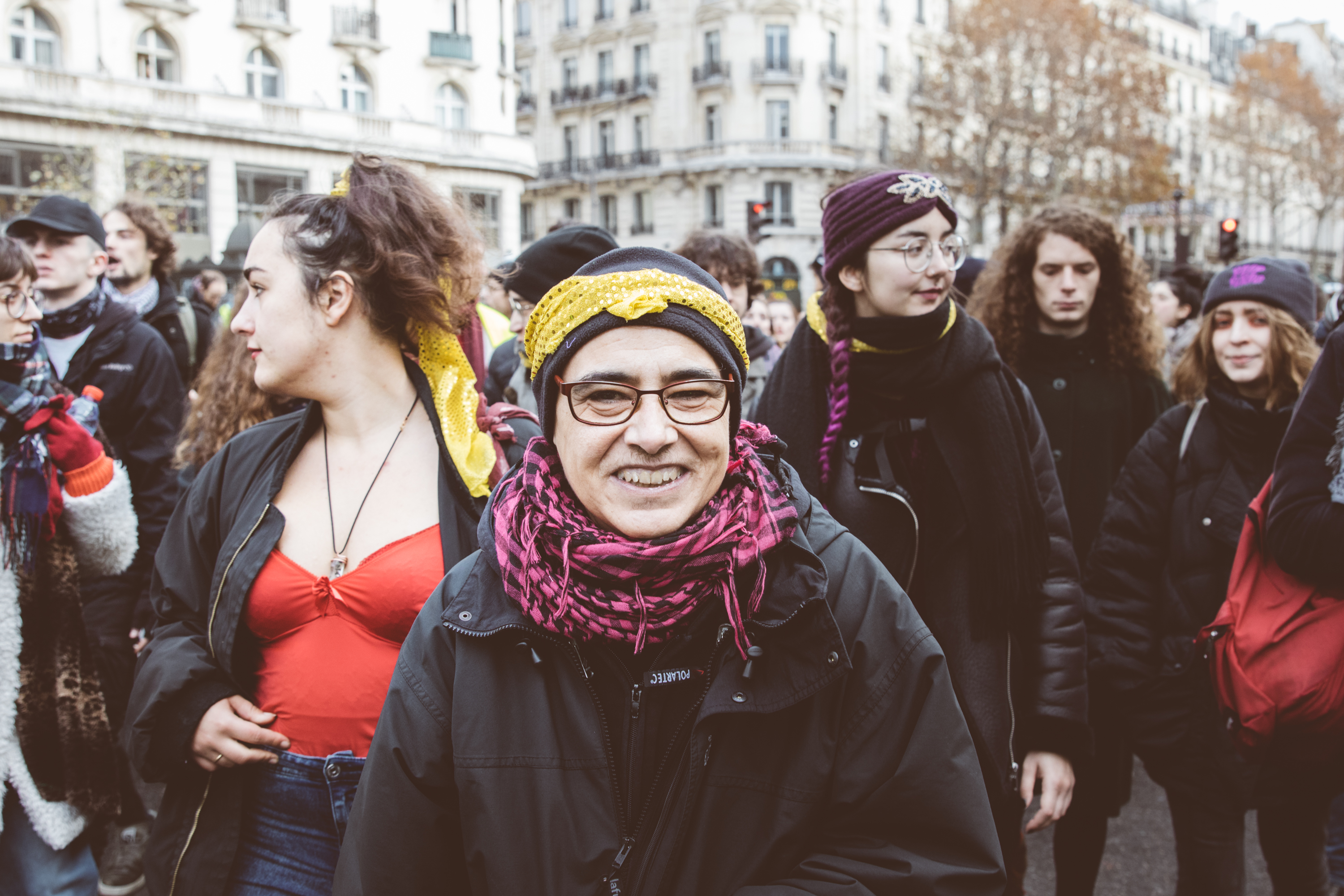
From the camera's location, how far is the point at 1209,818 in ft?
10.5

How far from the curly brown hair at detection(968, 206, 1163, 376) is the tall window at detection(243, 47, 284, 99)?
1218 inches

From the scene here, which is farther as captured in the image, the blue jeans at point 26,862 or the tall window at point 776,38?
the tall window at point 776,38

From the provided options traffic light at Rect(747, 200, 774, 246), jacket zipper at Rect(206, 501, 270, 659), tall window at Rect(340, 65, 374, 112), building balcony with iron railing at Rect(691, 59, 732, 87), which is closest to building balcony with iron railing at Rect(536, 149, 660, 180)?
building balcony with iron railing at Rect(691, 59, 732, 87)

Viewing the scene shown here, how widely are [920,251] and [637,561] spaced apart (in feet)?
5.08

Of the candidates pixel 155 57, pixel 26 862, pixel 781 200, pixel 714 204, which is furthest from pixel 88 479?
pixel 714 204

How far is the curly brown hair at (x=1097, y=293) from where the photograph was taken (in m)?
4.14

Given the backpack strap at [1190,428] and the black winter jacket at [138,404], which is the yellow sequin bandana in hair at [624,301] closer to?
the backpack strap at [1190,428]

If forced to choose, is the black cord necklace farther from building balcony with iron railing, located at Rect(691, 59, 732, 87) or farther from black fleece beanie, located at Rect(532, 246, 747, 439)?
building balcony with iron railing, located at Rect(691, 59, 732, 87)

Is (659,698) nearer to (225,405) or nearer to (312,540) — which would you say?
(312,540)

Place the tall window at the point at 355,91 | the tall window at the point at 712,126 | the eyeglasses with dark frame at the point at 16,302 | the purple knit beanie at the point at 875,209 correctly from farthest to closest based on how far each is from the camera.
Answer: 1. the tall window at the point at 712,126
2. the tall window at the point at 355,91
3. the eyeglasses with dark frame at the point at 16,302
4. the purple knit beanie at the point at 875,209

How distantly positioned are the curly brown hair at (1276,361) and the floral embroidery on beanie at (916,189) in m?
1.24

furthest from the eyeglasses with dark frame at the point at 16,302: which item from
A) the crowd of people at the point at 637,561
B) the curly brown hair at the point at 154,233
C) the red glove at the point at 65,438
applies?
the curly brown hair at the point at 154,233

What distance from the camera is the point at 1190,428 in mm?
3434

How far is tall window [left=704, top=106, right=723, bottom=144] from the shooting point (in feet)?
149
